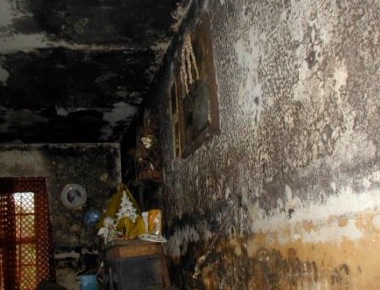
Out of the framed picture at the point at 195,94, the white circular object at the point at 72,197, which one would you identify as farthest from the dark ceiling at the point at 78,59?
the white circular object at the point at 72,197

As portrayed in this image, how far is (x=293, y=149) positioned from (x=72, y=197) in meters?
5.30

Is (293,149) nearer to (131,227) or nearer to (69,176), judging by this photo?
(131,227)

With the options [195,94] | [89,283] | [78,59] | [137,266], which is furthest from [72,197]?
[195,94]

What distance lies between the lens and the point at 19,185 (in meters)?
6.39

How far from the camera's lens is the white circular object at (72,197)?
648cm

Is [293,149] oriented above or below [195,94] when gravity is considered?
below

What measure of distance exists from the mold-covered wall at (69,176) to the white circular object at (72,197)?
0.09 meters

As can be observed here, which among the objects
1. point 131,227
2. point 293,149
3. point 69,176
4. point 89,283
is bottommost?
point 89,283

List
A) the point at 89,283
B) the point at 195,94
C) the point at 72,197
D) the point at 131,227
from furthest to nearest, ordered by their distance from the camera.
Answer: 1. the point at 72,197
2. the point at 89,283
3. the point at 131,227
4. the point at 195,94

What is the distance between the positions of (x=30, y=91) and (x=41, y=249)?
2663 mm

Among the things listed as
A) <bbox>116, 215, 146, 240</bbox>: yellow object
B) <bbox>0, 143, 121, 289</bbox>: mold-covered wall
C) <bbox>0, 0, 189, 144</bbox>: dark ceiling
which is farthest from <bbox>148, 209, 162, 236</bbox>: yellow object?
<bbox>0, 143, 121, 289</bbox>: mold-covered wall

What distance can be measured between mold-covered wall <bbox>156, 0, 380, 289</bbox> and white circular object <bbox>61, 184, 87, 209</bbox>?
3.99 metres

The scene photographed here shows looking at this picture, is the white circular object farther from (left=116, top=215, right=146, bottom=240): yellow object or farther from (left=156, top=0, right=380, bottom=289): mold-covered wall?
(left=156, top=0, right=380, bottom=289): mold-covered wall

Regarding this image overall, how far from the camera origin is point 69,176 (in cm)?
665
